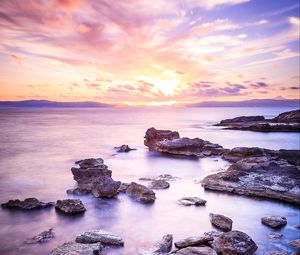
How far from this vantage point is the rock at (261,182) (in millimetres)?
16119

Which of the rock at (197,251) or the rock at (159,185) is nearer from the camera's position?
the rock at (197,251)

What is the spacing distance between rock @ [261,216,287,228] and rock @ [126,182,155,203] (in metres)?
5.57

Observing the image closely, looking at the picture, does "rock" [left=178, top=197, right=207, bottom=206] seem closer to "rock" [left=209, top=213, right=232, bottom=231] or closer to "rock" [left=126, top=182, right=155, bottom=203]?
"rock" [left=126, top=182, right=155, bottom=203]

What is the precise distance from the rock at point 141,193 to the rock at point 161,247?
4.85 meters

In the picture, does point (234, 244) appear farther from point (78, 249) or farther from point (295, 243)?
point (78, 249)

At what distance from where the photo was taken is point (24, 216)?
45.2 feet

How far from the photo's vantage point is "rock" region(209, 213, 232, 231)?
1235 cm

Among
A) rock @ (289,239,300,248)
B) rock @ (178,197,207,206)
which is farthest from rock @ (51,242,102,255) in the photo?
rock @ (289,239,300,248)

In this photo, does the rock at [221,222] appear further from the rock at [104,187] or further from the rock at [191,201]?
the rock at [104,187]

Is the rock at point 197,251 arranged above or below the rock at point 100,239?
above

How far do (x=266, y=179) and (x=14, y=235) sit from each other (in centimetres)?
1336

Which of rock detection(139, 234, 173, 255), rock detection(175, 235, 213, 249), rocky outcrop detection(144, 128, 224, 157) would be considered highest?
rocky outcrop detection(144, 128, 224, 157)

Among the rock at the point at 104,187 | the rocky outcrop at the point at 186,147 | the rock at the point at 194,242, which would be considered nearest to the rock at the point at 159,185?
the rock at the point at 104,187

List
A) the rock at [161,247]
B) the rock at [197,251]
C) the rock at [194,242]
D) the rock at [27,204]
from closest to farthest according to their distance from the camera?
the rock at [197,251] → the rock at [161,247] → the rock at [194,242] → the rock at [27,204]
